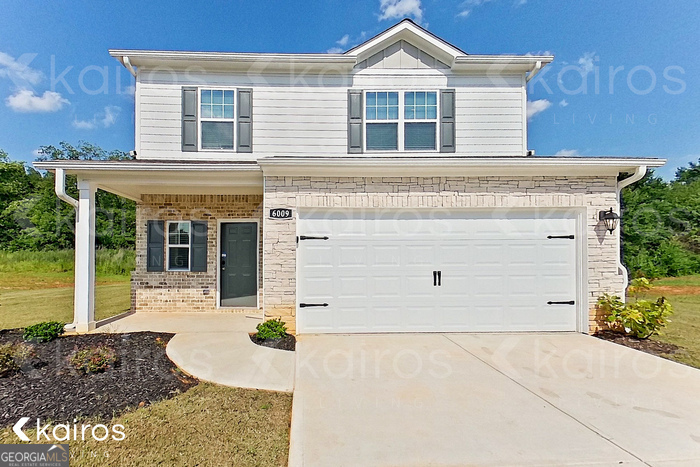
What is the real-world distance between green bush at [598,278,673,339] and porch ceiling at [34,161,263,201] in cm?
647

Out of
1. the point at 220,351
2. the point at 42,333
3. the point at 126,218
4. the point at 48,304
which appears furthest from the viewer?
the point at 126,218

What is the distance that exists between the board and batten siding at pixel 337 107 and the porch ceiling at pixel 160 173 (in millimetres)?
1532

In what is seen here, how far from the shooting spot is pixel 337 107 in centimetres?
763

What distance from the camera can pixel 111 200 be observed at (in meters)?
20.5

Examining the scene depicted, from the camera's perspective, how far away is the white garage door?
571cm

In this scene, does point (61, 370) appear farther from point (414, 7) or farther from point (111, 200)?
point (111, 200)

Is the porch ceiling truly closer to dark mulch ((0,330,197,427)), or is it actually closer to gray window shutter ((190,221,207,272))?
gray window shutter ((190,221,207,272))

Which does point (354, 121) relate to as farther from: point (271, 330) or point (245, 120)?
point (271, 330)

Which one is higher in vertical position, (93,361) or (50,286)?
(93,361)

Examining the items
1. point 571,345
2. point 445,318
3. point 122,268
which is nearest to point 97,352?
point 445,318

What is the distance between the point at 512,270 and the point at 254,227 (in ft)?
18.1

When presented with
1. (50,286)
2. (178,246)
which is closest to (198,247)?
(178,246)

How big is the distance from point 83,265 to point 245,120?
13.9 ft

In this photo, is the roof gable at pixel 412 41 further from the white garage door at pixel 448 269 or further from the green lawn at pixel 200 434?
the green lawn at pixel 200 434
